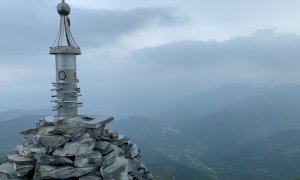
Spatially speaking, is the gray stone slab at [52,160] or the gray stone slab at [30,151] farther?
the gray stone slab at [30,151]

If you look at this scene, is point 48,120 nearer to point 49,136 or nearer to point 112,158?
point 49,136

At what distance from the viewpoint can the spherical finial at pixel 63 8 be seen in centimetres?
2262

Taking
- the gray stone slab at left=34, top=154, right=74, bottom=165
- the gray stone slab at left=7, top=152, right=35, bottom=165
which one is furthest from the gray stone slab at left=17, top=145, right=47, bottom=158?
the gray stone slab at left=34, top=154, right=74, bottom=165

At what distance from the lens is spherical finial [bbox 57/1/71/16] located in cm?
2262

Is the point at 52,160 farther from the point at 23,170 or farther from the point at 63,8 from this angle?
the point at 63,8

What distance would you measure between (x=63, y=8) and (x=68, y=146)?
29.8ft

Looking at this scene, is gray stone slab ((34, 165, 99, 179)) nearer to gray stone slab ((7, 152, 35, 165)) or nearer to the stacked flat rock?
the stacked flat rock

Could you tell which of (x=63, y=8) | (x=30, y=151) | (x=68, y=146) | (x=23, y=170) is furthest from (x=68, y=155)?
(x=63, y=8)

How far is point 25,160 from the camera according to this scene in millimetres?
20109

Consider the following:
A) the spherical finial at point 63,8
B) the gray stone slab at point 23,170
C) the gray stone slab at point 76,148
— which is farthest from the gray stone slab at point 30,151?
the spherical finial at point 63,8

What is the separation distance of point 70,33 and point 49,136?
7.27 metres

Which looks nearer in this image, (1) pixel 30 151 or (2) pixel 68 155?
(2) pixel 68 155

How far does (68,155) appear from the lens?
19484mm

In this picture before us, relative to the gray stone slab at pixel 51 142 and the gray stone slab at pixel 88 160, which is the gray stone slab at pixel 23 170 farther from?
the gray stone slab at pixel 88 160
